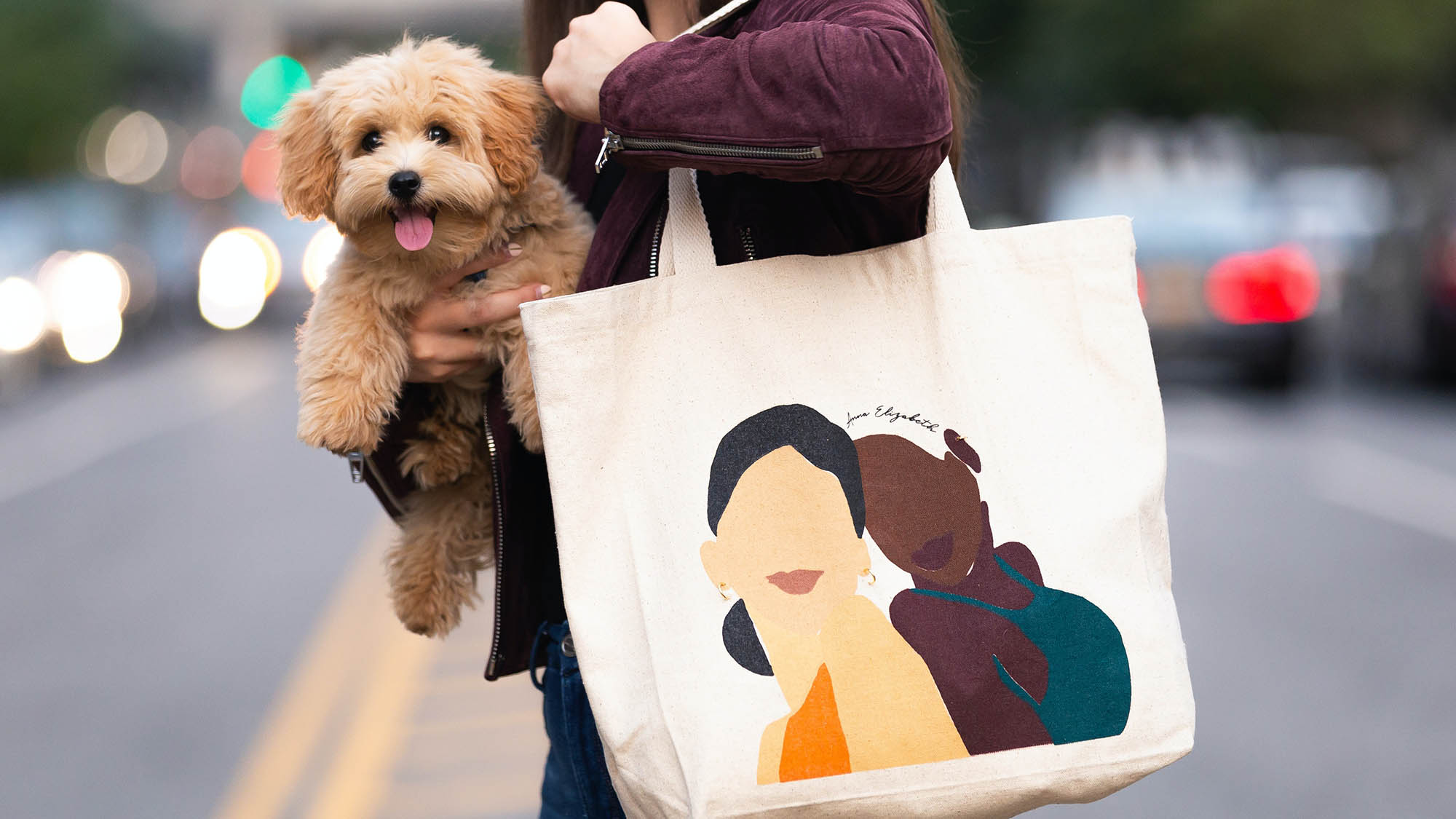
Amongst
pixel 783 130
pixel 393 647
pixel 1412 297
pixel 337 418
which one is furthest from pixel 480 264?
pixel 1412 297

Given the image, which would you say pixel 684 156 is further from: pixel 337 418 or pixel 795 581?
pixel 337 418

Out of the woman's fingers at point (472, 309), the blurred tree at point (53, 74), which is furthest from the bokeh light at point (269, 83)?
the woman's fingers at point (472, 309)

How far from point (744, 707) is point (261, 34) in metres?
33.1

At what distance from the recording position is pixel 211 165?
49.3 metres

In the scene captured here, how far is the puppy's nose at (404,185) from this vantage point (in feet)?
7.16

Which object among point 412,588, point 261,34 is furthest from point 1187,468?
point 261,34

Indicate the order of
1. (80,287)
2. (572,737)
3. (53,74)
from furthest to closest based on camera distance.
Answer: (53,74)
(80,287)
(572,737)

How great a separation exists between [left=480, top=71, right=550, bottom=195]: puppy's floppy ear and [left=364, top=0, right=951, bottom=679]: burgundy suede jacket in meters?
0.33

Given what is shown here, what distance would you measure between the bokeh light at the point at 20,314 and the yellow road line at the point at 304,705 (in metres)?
8.53

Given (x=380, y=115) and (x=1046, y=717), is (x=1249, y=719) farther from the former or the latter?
(x=380, y=115)

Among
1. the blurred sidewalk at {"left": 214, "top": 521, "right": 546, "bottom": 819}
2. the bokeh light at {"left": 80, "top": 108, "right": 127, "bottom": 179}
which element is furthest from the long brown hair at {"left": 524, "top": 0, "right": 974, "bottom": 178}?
the bokeh light at {"left": 80, "top": 108, "right": 127, "bottom": 179}

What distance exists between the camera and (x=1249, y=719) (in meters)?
5.49

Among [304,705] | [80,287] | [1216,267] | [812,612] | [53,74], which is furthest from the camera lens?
[53,74]

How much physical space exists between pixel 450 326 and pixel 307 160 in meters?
0.39
